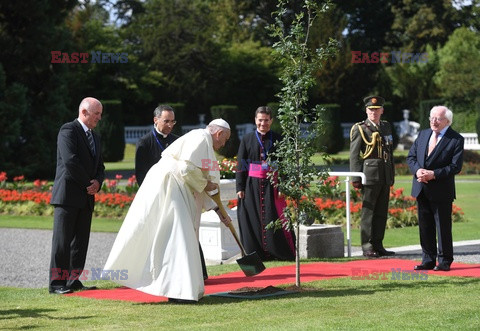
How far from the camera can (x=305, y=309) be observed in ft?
27.8

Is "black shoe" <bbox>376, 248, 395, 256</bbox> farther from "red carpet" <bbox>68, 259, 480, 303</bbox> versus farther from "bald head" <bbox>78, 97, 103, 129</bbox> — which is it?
"bald head" <bbox>78, 97, 103, 129</bbox>

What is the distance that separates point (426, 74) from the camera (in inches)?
2083

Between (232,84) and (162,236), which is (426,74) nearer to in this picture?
(232,84)

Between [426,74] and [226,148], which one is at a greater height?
[426,74]

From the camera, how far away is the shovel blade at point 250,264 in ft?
33.0

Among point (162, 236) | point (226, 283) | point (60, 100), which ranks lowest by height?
point (226, 283)

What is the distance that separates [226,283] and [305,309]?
2182 millimetres

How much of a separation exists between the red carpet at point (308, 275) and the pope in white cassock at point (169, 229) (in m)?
0.41

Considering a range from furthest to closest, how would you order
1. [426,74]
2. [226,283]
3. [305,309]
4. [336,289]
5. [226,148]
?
1. [426,74]
2. [226,148]
3. [226,283]
4. [336,289]
5. [305,309]

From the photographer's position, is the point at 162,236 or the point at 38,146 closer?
the point at 162,236

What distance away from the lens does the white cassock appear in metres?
8.95

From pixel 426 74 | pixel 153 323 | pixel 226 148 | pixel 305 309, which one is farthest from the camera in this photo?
pixel 426 74

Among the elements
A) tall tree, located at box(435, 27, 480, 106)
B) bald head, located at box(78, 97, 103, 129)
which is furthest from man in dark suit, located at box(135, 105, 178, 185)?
tall tree, located at box(435, 27, 480, 106)

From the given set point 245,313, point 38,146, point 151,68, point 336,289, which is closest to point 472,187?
point 38,146
